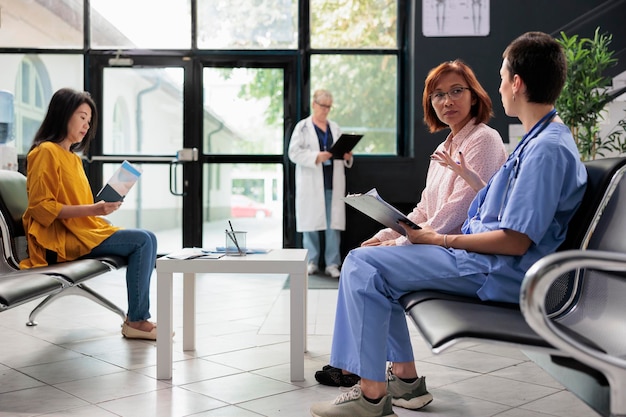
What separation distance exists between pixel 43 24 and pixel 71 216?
13.2 feet

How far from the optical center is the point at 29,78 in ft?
22.2

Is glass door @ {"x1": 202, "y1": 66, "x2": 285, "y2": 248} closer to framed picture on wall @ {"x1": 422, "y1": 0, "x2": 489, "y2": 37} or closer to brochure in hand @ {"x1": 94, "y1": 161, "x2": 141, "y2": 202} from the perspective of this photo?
framed picture on wall @ {"x1": 422, "y1": 0, "x2": 489, "y2": 37}

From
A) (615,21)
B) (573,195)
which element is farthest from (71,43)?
(573,195)

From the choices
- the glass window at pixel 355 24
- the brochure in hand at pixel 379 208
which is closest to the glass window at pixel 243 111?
the glass window at pixel 355 24

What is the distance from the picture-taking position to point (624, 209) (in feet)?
5.96

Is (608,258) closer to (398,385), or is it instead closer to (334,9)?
(398,385)

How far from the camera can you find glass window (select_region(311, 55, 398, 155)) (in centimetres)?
664

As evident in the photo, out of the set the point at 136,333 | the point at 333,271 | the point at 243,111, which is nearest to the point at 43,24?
the point at 243,111

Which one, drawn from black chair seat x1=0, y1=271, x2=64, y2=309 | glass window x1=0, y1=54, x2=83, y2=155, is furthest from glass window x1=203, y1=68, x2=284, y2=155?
black chair seat x1=0, y1=271, x2=64, y2=309

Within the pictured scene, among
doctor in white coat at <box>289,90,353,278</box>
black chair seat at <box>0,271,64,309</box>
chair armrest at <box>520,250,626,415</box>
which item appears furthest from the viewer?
doctor in white coat at <box>289,90,353,278</box>

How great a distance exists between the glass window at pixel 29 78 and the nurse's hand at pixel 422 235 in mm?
5244

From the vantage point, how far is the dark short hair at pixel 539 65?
196 cm

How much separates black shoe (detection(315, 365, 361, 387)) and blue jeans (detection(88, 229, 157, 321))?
110 cm

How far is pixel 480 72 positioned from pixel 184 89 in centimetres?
261
